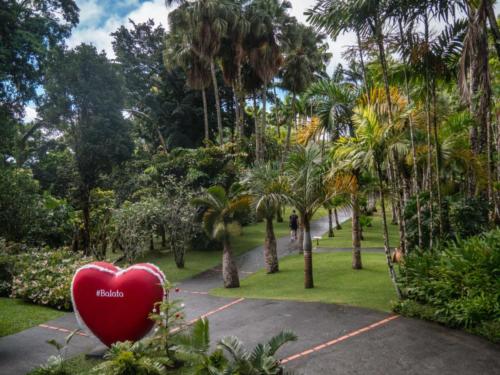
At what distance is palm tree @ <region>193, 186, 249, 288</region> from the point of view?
15.0 m

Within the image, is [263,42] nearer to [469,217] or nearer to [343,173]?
[343,173]

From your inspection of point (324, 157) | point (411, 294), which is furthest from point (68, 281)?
point (411, 294)

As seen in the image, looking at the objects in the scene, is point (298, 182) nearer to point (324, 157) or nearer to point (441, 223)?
point (324, 157)

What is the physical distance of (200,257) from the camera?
21.8 m

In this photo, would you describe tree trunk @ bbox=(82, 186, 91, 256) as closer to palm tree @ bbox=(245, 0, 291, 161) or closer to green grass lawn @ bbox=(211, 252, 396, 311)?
green grass lawn @ bbox=(211, 252, 396, 311)

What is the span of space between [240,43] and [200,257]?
12.5 metres

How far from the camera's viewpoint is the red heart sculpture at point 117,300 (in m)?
7.76

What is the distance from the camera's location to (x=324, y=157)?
12711mm

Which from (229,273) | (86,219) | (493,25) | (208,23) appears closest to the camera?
(493,25)

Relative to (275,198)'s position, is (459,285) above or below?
below

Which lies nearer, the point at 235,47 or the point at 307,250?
the point at 307,250

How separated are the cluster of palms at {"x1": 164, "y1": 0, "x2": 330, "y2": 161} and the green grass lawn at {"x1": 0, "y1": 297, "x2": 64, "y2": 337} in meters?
15.6

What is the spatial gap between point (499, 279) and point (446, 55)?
19.0ft

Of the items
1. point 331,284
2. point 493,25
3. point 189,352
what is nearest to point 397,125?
point 493,25
